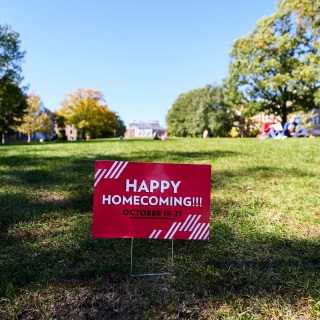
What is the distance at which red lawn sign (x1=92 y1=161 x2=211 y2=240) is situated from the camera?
2465 millimetres

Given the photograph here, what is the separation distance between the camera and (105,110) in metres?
67.2

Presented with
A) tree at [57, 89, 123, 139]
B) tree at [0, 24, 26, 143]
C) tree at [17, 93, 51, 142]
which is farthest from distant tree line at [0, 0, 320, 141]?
tree at [57, 89, 123, 139]

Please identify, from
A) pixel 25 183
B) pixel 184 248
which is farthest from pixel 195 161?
pixel 184 248

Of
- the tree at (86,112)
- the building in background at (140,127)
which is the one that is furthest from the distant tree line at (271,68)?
the building in background at (140,127)

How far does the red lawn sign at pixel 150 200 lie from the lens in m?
2.46

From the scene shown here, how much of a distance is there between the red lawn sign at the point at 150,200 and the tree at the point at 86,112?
64.1 m

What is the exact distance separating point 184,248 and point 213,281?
61cm

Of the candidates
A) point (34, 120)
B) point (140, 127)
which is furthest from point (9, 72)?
point (140, 127)

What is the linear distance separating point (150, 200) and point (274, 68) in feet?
111

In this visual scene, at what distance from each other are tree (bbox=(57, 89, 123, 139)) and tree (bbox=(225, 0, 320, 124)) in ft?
122

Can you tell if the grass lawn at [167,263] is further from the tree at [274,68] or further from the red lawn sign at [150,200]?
the tree at [274,68]

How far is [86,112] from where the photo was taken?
6525 cm

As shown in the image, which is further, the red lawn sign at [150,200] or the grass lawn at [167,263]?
the red lawn sign at [150,200]

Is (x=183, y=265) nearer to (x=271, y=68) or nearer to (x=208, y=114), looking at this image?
(x=271, y=68)
